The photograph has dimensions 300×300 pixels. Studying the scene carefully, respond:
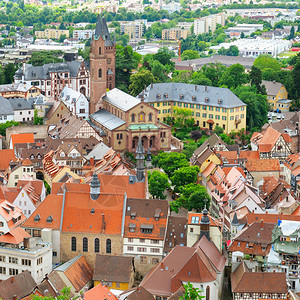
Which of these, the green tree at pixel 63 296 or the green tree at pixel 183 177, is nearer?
the green tree at pixel 63 296

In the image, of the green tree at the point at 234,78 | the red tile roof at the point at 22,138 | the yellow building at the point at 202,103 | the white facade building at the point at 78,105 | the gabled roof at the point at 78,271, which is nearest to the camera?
the gabled roof at the point at 78,271

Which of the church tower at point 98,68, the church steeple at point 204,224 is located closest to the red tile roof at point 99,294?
the church steeple at point 204,224

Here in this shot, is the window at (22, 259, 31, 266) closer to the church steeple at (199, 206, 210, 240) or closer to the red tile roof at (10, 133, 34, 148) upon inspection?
the church steeple at (199, 206, 210, 240)

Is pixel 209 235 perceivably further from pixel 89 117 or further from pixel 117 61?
pixel 117 61

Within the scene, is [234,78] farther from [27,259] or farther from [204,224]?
[27,259]

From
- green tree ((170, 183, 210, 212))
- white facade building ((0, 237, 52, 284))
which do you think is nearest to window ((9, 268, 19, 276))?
white facade building ((0, 237, 52, 284))

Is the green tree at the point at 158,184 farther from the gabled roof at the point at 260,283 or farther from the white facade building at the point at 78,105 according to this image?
A: the white facade building at the point at 78,105
